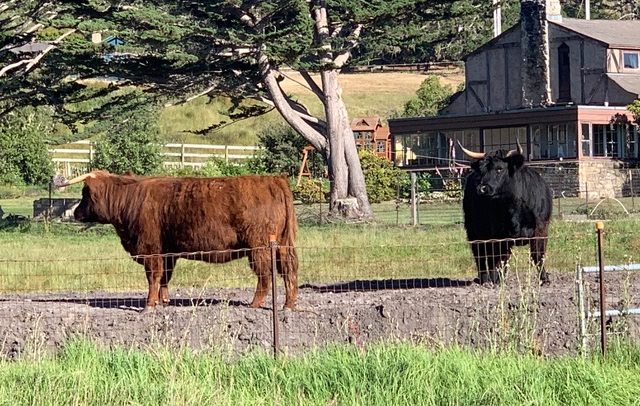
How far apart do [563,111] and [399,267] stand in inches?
1303

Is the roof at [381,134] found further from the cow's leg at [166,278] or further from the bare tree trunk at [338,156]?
the cow's leg at [166,278]

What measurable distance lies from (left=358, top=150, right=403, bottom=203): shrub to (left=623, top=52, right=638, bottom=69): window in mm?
14004

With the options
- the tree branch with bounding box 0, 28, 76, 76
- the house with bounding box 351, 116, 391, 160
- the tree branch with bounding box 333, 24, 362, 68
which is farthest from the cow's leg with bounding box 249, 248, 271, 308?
the house with bounding box 351, 116, 391, 160

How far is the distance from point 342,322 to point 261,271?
1638mm

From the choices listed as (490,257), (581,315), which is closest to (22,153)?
(490,257)

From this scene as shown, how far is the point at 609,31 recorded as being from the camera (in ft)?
205

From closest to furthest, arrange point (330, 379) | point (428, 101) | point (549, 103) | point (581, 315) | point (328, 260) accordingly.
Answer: point (330, 379) < point (581, 315) < point (328, 260) < point (549, 103) < point (428, 101)

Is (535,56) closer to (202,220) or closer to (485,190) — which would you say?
(485,190)

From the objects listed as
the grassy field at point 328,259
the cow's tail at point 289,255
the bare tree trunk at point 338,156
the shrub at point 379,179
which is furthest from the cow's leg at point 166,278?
the shrub at point 379,179

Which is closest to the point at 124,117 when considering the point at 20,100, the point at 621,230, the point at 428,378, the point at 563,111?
the point at 20,100

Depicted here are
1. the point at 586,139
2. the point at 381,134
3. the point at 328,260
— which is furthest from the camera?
the point at 381,134

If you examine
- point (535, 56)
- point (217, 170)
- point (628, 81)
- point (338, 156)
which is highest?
point (535, 56)

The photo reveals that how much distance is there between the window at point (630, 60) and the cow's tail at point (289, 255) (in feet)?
149

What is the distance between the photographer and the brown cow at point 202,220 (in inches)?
646
